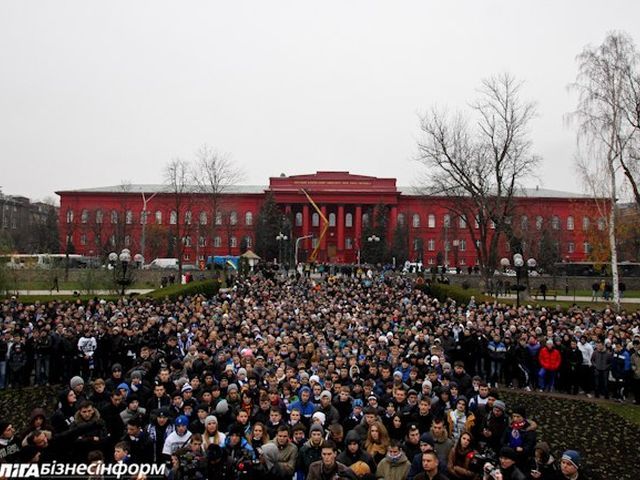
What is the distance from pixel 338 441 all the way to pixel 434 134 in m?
26.9

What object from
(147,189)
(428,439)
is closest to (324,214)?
(147,189)

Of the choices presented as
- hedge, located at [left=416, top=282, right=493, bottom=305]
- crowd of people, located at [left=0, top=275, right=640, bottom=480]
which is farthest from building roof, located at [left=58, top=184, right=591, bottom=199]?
crowd of people, located at [left=0, top=275, right=640, bottom=480]

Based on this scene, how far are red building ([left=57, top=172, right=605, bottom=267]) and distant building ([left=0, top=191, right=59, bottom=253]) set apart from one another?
10.3 ft

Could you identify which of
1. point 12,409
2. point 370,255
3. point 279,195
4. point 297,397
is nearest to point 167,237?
point 279,195

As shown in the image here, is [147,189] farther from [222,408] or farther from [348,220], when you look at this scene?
[222,408]

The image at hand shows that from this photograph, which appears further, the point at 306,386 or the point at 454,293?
the point at 454,293

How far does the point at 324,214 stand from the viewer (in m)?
70.4

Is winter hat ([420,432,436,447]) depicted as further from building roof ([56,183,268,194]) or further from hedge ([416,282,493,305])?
building roof ([56,183,268,194])

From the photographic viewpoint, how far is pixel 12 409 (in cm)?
1097

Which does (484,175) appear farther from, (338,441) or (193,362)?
(338,441)

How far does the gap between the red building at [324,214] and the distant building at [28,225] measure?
3.15 metres

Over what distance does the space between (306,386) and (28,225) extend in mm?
84056

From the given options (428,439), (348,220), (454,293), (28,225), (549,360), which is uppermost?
(348,220)

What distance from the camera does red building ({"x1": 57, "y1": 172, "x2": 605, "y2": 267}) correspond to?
67.1 meters
